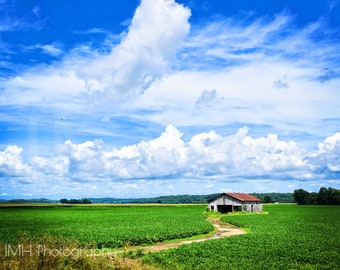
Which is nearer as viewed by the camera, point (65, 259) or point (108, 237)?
point (65, 259)

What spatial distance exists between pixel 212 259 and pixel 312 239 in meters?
13.6

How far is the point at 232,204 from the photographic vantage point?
270ft

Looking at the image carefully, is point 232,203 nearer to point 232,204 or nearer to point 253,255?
point 232,204

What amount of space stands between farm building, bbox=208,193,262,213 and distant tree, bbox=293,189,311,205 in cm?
8592

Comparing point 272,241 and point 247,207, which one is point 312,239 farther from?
point 247,207

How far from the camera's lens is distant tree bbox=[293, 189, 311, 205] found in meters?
162

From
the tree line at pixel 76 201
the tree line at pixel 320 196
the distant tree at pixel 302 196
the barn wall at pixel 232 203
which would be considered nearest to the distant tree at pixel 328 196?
the tree line at pixel 320 196

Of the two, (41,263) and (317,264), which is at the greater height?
(41,263)

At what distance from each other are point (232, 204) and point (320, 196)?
9379cm

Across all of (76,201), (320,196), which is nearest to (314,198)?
(320,196)

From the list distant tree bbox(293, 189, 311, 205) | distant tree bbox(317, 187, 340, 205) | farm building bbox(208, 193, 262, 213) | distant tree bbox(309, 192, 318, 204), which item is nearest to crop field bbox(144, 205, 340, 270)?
farm building bbox(208, 193, 262, 213)

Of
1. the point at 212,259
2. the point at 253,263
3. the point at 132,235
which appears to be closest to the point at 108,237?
the point at 132,235

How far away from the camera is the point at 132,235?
33.1m

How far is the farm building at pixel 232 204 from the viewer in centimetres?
8206
